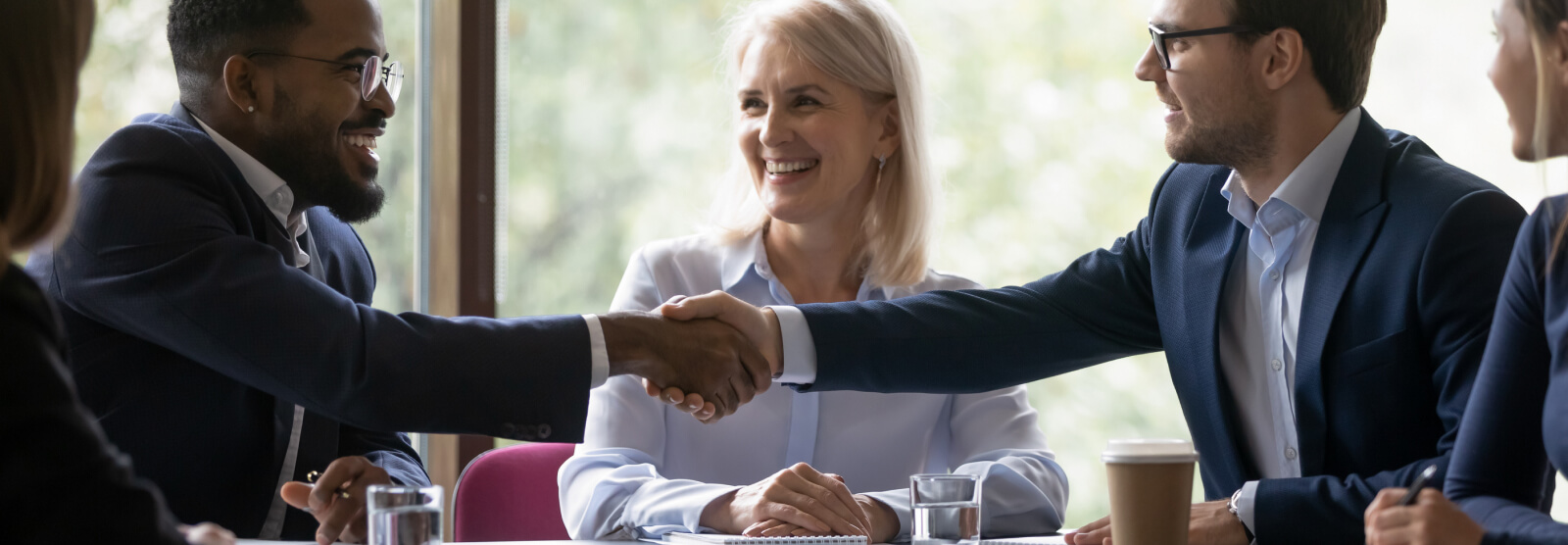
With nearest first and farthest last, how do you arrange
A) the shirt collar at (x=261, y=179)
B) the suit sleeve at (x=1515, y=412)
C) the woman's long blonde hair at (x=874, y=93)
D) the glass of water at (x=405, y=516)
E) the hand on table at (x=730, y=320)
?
1. the glass of water at (x=405, y=516)
2. the suit sleeve at (x=1515, y=412)
3. the shirt collar at (x=261, y=179)
4. the hand on table at (x=730, y=320)
5. the woman's long blonde hair at (x=874, y=93)

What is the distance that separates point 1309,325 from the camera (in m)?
1.95

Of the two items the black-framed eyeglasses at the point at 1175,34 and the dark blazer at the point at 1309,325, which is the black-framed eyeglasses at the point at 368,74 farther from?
the black-framed eyeglasses at the point at 1175,34

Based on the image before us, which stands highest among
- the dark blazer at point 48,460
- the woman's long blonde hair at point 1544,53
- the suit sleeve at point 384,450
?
the woman's long blonde hair at point 1544,53

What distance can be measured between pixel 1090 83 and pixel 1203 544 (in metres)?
3.94

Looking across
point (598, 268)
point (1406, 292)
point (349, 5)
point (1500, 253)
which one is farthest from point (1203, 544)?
point (598, 268)

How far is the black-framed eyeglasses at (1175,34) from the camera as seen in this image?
2188mm

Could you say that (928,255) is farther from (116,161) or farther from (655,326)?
(116,161)

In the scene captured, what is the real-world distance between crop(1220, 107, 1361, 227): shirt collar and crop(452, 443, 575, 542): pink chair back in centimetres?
132

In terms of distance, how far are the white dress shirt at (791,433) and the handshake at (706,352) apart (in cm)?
14

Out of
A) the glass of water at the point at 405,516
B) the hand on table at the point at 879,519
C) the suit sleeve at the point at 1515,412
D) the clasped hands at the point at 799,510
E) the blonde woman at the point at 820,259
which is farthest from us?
the blonde woman at the point at 820,259

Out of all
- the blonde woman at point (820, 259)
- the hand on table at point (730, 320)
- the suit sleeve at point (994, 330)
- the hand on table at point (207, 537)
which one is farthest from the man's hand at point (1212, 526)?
the hand on table at point (207, 537)

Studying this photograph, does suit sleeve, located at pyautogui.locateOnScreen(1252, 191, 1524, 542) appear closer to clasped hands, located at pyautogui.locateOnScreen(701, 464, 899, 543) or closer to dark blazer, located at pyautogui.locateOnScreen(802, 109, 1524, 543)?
dark blazer, located at pyautogui.locateOnScreen(802, 109, 1524, 543)

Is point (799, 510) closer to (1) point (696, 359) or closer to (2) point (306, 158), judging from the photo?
(1) point (696, 359)

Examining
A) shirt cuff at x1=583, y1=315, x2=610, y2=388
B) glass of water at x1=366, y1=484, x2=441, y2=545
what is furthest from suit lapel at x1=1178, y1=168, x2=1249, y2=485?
glass of water at x1=366, y1=484, x2=441, y2=545
